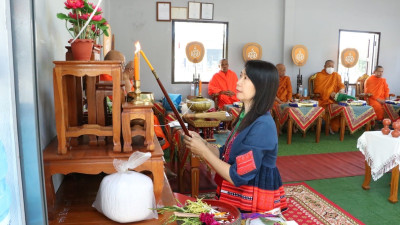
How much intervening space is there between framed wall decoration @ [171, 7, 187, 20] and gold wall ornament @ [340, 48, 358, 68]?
3.46 meters

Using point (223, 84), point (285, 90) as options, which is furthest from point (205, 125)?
point (285, 90)

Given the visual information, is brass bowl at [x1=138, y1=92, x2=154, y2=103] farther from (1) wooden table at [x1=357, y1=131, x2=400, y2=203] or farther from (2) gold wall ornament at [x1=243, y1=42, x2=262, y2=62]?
(2) gold wall ornament at [x1=243, y1=42, x2=262, y2=62]

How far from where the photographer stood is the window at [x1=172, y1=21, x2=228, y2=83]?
6.27 m

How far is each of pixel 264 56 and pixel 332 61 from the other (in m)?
1.36

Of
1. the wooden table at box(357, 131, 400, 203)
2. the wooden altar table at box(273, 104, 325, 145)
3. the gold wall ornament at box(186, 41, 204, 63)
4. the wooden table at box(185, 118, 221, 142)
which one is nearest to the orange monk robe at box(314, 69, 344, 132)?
the wooden altar table at box(273, 104, 325, 145)

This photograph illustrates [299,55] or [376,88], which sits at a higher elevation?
[299,55]

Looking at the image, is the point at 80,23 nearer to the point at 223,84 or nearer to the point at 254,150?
the point at 254,150

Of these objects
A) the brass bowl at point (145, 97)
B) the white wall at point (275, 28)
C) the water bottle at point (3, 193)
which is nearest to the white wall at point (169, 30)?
the white wall at point (275, 28)

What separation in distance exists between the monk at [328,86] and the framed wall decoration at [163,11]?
3.24m

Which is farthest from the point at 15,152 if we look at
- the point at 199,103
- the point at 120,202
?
the point at 199,103

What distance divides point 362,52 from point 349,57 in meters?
0.76

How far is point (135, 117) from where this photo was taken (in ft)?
3.96

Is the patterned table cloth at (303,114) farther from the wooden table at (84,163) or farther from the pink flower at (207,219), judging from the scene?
the pink flower at (207,219)

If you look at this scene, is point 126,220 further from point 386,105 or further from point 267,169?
point 386,105
